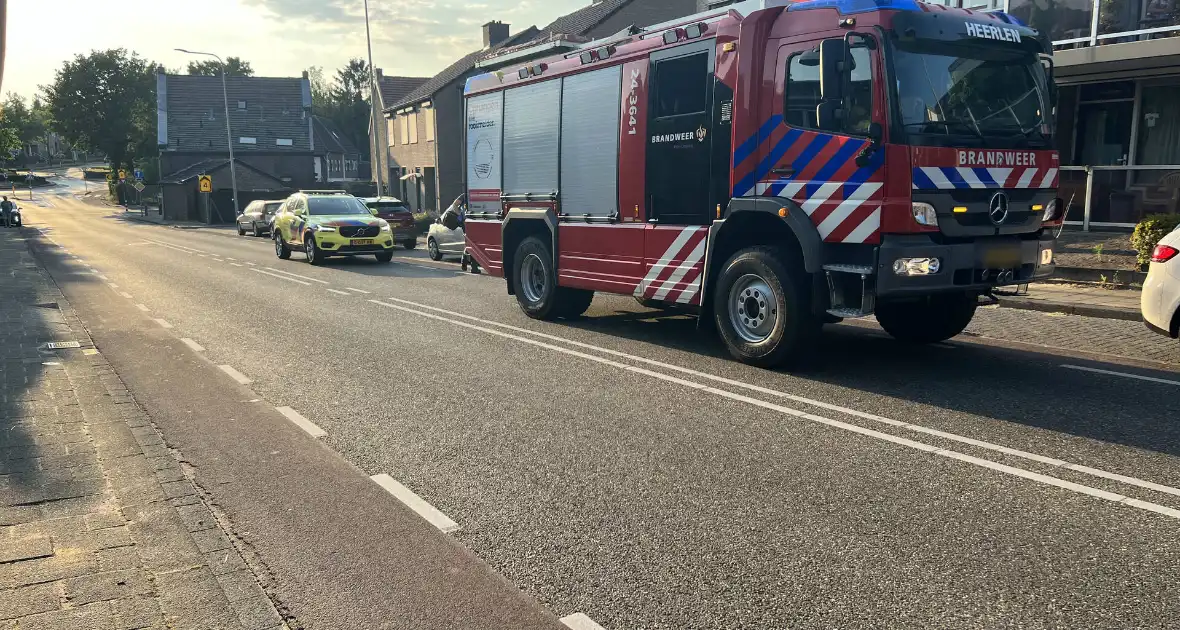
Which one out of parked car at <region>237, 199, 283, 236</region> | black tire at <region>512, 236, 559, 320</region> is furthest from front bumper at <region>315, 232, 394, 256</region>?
parked car at <region>237, 199, 283, 236</region>

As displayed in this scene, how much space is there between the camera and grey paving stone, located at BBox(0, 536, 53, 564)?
3.96 m

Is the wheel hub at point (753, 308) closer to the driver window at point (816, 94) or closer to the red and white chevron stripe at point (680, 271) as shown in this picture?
the red and white chevron stripe at point (680, 271)

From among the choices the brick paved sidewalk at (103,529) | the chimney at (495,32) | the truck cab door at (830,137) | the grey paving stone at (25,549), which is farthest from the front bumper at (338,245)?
the chimney at (495,32)

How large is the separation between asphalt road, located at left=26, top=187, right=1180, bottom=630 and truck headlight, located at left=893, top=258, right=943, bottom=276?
3.13ft

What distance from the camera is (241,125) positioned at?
227ft

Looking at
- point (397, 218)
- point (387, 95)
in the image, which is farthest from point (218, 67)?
point (397, 218)

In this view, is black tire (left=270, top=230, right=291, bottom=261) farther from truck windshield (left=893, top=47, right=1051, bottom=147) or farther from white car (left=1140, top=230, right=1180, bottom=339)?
white car (left=1140, top=230, right=1180, bottom=339)

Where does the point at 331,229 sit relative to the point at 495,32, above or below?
below

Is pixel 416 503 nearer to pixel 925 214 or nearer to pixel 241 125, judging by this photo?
pixel 925 214

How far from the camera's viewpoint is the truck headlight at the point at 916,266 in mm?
7016

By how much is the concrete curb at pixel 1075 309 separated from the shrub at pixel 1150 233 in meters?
2.12

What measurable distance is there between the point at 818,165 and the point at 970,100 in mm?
1356

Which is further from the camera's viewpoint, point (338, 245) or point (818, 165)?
point (338, 245)

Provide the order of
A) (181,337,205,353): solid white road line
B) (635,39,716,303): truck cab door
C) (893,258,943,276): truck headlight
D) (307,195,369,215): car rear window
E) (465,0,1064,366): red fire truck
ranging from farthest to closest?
(307,195,369,215): car rear window < (181,337,205,353): solid white road line < (635,39,716,303): truck cab door < (465,0,1064,366): red fire truck < (893,258,943,276): truck headlight
